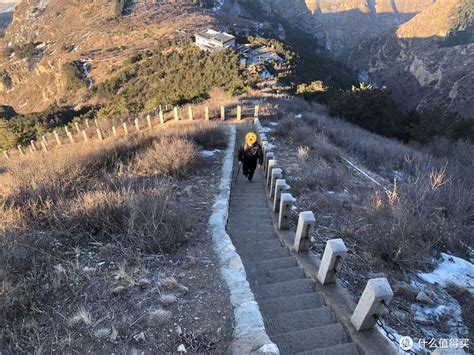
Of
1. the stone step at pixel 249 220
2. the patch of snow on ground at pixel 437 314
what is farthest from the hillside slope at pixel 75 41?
the patch of snow on ground at pixel 437 314

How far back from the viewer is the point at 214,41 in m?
51.4

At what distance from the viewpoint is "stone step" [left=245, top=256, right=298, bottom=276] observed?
460 centimetres

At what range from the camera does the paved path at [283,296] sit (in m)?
3.15

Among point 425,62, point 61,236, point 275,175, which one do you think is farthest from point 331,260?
point 425,62

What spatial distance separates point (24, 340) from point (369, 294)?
10.3 feet

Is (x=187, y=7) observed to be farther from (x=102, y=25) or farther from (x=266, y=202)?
(x=266, y=202)

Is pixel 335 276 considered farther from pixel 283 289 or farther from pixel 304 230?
pixel 304 230

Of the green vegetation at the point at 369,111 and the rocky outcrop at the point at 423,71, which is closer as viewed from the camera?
the green vegetation at the point at 369,111

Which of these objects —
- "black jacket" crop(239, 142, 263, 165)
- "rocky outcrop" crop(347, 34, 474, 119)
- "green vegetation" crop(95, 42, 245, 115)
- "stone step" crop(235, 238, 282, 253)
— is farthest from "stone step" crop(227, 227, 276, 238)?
"rocky outcrop" crop(347, 34, 474, 119)

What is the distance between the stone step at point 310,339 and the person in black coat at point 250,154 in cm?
518

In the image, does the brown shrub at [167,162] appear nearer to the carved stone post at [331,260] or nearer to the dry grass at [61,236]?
the dry grass at [61,236]

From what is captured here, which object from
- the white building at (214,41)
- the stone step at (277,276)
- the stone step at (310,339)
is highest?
the stone step at (310,339)

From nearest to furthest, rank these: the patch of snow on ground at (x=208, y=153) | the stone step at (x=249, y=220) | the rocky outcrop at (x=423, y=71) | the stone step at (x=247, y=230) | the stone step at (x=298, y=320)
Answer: the stone step at (x=298, y=320), the stone step at (x=247, y=230), the stone step at (x=249, y=220), the patch of snow on ground at (x=208, y=153), the rocky outcrop at (x=423, y=71)

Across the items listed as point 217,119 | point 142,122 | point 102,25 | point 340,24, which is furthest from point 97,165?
point 340,24
